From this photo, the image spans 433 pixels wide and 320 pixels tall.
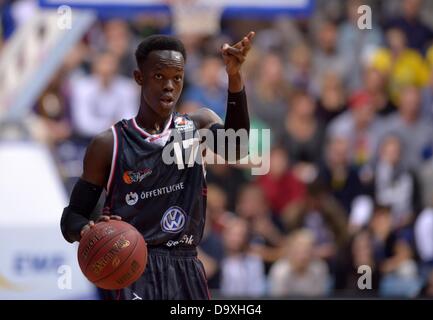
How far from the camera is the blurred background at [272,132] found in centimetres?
1152

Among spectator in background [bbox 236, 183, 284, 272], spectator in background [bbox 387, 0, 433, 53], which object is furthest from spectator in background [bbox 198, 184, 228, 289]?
spectator in background [bbox 387, 0, 433, 53]

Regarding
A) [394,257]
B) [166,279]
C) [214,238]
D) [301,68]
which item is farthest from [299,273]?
[166,279]

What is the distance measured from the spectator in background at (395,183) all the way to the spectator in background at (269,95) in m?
1.40

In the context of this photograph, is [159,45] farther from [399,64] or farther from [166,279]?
[399,64]

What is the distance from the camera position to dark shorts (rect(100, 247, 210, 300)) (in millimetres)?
6348

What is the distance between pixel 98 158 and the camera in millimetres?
6359

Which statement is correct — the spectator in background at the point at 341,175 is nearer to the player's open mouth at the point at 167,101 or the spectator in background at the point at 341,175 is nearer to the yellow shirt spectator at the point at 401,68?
the yellow shirt spectator at the point at 401,68

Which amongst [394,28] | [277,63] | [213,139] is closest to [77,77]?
[277,63]

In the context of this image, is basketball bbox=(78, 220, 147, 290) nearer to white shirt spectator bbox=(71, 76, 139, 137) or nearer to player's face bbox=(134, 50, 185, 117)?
player's face bbox=(134, 50, 185, 117)

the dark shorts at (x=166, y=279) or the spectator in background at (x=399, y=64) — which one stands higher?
the spectator in background at (x=399, y=64)

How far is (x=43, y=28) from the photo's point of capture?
45.3ft

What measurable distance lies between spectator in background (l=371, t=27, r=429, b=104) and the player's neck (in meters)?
7.99

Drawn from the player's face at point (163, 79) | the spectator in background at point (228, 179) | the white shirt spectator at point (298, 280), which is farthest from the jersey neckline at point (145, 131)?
the spectator in background at point (228, 179)
